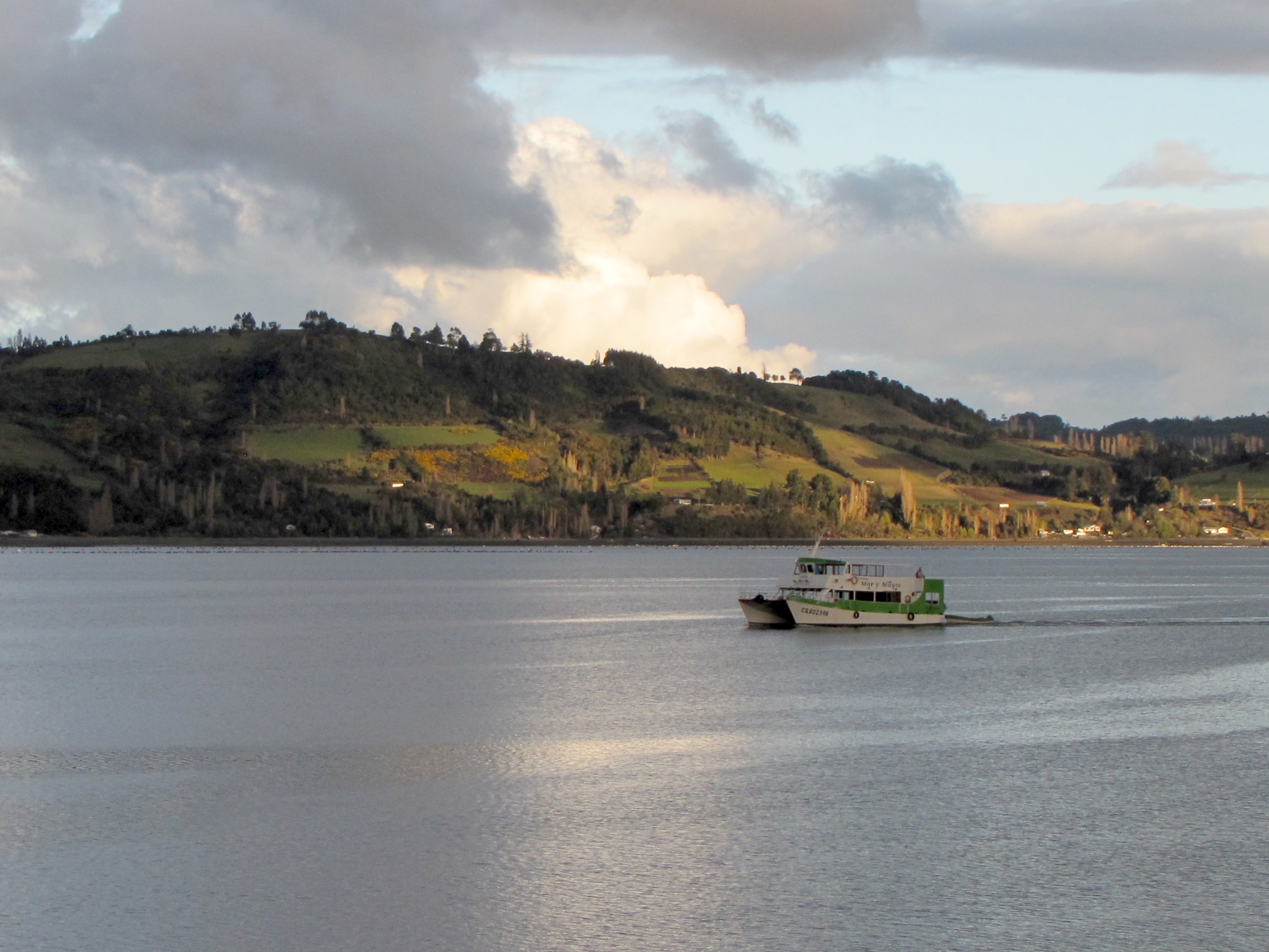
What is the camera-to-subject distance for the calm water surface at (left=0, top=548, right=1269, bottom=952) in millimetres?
21469

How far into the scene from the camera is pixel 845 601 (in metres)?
79.6

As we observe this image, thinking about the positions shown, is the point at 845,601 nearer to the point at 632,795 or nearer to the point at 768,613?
the point at 768,613

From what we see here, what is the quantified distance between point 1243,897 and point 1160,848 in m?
3.38

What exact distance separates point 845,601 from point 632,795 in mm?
50183

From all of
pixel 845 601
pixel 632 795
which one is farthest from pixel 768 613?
pixel 632 795

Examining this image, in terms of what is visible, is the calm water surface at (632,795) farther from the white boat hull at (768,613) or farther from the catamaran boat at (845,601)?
the white boat hull at (768,613)

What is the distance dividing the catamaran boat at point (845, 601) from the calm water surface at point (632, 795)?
8421mm

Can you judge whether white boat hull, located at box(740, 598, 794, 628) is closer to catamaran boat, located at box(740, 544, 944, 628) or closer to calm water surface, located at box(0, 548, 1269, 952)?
catamaran boat, located at box(740, 544, 944, 628)

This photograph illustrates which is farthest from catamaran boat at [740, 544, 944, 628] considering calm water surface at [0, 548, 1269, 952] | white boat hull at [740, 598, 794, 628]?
calm water surface at [0, 548, 1269, 952]

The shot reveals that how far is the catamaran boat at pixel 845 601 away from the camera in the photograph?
79.2 meters

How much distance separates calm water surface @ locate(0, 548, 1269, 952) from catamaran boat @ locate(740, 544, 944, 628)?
27.6 ft

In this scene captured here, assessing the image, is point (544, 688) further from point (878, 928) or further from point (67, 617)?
point (67, 617)

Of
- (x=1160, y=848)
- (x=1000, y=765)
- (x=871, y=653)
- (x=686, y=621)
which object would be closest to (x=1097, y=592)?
(x=686, y=621)

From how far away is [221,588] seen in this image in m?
123
